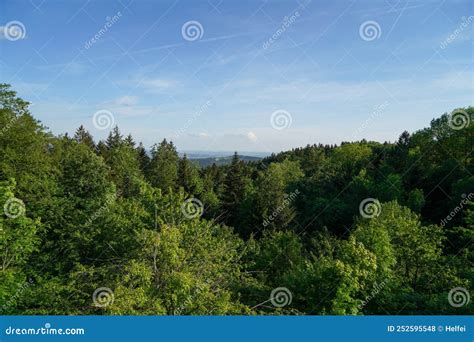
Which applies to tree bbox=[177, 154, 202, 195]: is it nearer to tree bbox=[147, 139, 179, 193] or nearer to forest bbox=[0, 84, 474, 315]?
tree bbox=[147, 139, 179, 193]

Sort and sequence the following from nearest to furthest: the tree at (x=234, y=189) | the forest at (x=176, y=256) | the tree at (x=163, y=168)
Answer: the forest at (x=176, y=256) < the tree at (x=234, y=189) < the tree at (x=163, y=168)

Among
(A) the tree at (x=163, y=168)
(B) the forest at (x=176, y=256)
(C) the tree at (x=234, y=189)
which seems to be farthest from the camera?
(A) the tree at (x=163, y=168)

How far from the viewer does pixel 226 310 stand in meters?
10.2

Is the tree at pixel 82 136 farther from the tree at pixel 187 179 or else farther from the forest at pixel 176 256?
the forest at pixel 176 256

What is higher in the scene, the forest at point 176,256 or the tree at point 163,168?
the tree at point 163,168

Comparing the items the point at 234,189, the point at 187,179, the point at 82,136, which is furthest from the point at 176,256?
the point at 82,136

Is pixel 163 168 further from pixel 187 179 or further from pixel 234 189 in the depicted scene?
pixel 234 189

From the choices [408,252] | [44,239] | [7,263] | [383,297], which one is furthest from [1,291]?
[408,252]

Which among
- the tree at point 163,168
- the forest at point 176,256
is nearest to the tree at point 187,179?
the tree at point 163,168

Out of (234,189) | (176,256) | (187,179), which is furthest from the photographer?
(187,179)

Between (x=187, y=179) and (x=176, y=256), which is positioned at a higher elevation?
(x=187, y=179)

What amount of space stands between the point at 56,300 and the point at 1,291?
216 centimetres

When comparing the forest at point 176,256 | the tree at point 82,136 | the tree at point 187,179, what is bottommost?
the forest at point 176,256

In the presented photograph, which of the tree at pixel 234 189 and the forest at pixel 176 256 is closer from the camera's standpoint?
the forest at pixel 176 256
